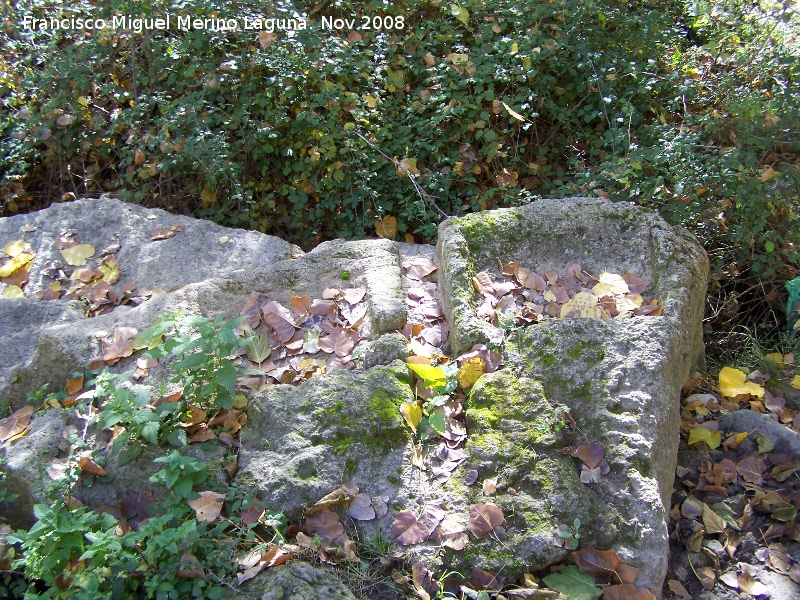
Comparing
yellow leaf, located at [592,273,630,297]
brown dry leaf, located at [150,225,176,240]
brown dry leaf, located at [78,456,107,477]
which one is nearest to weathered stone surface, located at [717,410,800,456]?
yellow leaf, located at [592,273,630,297]

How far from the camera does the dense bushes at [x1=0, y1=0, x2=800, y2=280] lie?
14.2 ft

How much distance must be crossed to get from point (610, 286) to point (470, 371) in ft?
2.81

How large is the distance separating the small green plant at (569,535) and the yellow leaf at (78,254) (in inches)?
116

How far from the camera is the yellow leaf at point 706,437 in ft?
9.93

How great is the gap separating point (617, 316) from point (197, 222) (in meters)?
2.42

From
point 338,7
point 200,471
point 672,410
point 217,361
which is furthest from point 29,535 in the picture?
point 338,7

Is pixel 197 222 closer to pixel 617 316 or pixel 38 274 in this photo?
pixel 38 274

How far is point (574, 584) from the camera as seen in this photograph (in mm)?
2264

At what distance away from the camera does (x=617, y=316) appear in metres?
2.93

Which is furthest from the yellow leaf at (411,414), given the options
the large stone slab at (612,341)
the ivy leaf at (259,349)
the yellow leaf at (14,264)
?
the yellow leaf at (14,264)

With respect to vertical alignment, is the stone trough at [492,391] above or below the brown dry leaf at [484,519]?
above

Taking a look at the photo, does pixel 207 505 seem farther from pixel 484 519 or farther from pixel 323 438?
pixel 484 519

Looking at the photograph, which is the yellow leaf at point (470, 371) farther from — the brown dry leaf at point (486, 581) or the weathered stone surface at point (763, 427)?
the weathered stone surface at point (763, 427)

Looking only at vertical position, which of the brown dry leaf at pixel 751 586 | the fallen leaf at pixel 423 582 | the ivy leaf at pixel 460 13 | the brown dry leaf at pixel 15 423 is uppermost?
the ivy leaf at pixel 460 13
